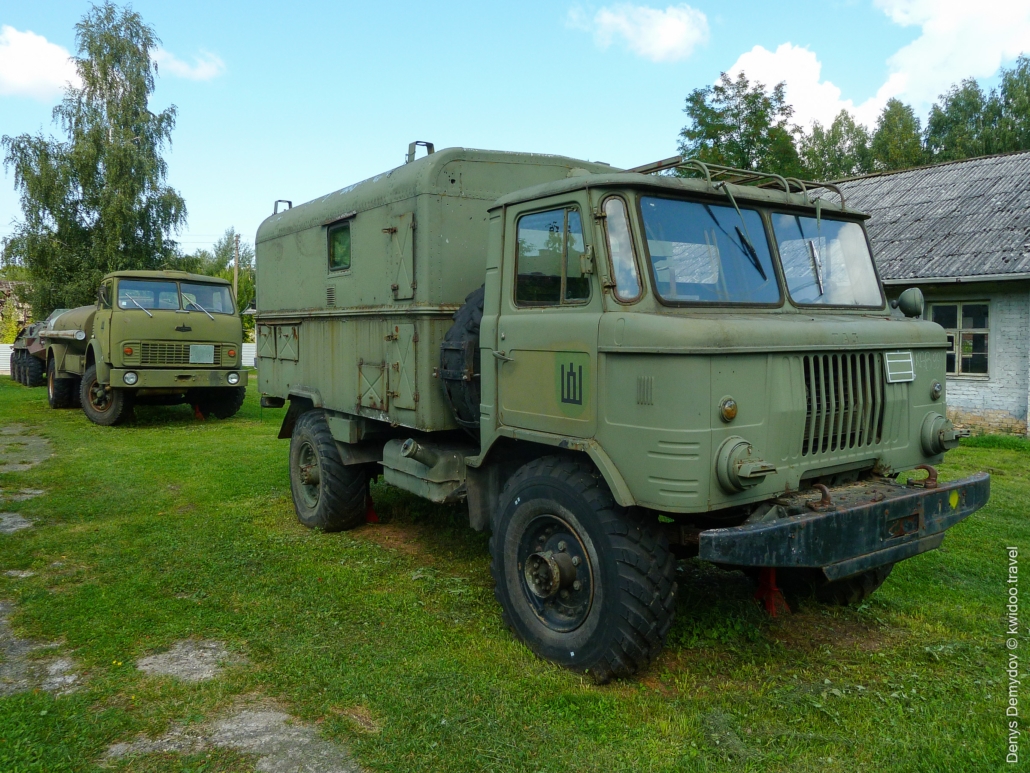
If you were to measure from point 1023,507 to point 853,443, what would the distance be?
15.1ft

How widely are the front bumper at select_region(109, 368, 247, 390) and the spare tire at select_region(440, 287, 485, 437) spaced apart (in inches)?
375

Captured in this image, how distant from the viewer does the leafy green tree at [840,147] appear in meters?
42.2

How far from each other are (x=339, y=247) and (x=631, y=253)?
3337 millimetres

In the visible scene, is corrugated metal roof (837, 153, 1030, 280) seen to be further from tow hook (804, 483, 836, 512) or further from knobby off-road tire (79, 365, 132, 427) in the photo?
knobby off-road tire (79, 365, 132, 427)

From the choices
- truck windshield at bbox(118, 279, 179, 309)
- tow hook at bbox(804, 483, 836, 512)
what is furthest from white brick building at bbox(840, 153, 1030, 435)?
truck windshield at bbox(118, 279, 179, 309)

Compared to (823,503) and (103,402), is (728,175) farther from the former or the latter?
(103,402)

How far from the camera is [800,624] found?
486 cm

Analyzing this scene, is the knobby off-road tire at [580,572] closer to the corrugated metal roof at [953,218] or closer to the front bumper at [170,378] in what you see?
the corrugated metal roof at [953,218]

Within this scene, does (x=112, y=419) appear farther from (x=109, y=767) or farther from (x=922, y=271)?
(x=922, y=271)

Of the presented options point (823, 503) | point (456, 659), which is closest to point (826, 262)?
point (823, 503)

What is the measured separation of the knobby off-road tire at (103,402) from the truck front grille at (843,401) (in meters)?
12.4

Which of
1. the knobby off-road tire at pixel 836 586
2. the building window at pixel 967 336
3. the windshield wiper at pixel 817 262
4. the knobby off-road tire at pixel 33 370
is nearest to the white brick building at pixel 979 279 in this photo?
the building window at pixel 967 336

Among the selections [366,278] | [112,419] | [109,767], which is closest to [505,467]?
[366,278]

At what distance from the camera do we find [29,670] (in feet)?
14.0
